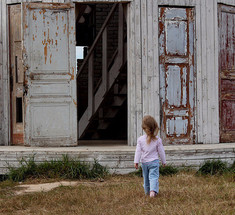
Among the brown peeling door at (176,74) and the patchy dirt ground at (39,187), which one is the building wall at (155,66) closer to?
the brown peeling door at (176,74)

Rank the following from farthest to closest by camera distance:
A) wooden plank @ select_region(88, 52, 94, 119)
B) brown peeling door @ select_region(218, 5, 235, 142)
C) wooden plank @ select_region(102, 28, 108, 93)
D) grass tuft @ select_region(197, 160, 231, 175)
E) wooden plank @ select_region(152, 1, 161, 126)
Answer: wooden plank @ select_region(88, 52, 94, 119)
wooden plank @ select_region(102, 28, 108, 93)
brown peeling door @ select_region(218, 5, 235, 142)
wooden plank @ select_region(152, 1, 161, 126)
grass tuft @ select_region(197, 160, 231, 175)

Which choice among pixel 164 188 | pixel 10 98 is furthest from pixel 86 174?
pixel 10 98

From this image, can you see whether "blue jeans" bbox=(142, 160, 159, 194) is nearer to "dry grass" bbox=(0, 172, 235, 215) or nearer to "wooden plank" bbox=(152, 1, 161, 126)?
"dry grass" bbox=(0, 172, 235, 215)

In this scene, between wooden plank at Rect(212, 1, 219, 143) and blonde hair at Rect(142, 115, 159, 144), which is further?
wooden plank at Rect(212, 1, 219, 143)

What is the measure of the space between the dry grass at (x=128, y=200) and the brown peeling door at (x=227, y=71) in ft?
9.53

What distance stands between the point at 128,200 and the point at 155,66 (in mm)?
3730

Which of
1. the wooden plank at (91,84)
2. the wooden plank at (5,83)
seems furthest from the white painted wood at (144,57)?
the wooden plank at (91,84)

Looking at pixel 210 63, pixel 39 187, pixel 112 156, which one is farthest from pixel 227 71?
pixel 39 187

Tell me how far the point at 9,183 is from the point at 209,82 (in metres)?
4.27

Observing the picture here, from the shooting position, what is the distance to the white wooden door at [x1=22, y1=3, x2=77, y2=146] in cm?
826

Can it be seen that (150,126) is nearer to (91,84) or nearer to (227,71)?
(227,71)

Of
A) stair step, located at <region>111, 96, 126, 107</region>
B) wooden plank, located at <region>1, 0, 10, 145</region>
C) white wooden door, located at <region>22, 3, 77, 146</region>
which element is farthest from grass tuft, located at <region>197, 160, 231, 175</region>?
stair step, located at <region>111, 96, 126, 107</region>

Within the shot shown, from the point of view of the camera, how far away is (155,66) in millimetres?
8578

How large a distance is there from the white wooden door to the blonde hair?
114 inches
